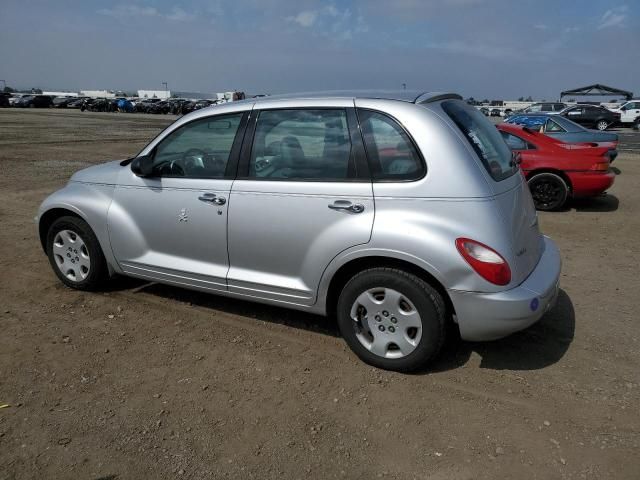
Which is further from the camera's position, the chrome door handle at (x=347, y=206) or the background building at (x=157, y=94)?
the background building at (x=157, y=94)

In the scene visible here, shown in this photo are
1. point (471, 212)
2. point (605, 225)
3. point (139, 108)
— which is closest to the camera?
point (471, 212)

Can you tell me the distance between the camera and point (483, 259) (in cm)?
306

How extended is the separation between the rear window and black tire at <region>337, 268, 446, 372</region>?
34.2 inches

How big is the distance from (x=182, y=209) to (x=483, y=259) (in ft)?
7.28

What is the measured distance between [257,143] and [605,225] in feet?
20.1

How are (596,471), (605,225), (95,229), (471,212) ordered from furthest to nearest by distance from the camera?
(605,225) → (95,229) → (471,212) → (596,471)

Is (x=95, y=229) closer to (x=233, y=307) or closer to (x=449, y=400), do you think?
(x=233, y=307)

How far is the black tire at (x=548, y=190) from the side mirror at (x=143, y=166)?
654 cm

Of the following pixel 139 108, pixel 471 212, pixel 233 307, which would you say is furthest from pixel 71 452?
pixel 139 108

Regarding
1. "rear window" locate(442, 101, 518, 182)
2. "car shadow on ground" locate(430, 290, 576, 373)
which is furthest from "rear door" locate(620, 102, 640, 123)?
"rear window" locate(442, 101, 518, 182)

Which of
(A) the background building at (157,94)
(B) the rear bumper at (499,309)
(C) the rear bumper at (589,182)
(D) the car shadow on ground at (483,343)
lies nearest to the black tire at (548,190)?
(C) the rear bumper at (589,182)

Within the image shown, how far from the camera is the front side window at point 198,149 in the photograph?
12.9 ft

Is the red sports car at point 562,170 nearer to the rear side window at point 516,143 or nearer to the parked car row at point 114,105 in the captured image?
the rear side window at point 516,143

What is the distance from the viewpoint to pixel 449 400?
10.6ft
